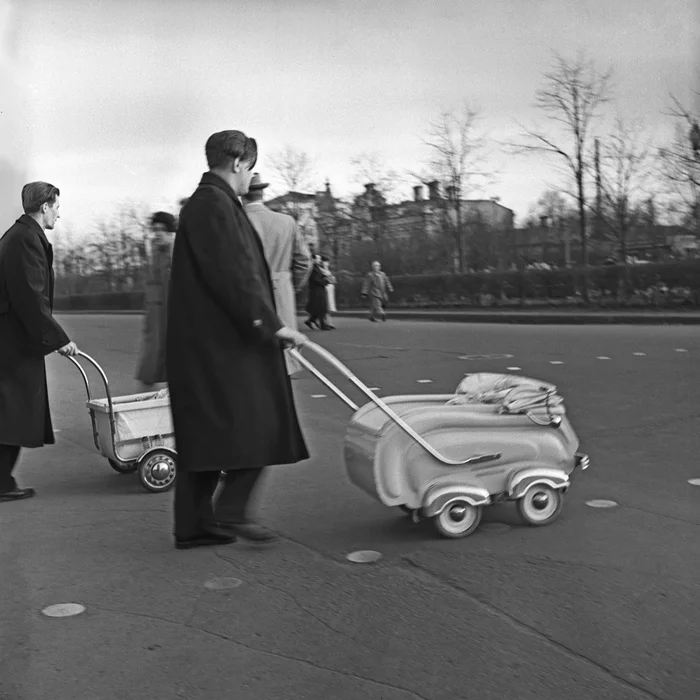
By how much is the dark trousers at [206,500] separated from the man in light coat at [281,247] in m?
2.68

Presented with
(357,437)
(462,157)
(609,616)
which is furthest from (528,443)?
(462,157)

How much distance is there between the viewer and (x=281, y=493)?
18.2ft

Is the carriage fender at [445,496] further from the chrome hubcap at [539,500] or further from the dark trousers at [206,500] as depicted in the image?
the dark trousers at [206,500]

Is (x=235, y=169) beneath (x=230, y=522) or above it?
above

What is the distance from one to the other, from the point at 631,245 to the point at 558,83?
5.69m

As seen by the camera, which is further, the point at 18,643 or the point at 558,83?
the point at 558,83

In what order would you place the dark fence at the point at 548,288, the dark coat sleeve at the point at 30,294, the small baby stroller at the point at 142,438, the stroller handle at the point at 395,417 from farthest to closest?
the dark fence at the point at 548,288
the small baby stroller at the point at 142,438
the dark coat sleeve at the point at 30,294
the stroller handle at the point at 395,417

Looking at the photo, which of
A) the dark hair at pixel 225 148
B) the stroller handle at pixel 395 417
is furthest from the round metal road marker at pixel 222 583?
the dark hair at pixel 225 148

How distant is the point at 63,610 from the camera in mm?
3594

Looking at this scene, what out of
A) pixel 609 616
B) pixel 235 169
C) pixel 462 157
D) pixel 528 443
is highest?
pixel 462 157

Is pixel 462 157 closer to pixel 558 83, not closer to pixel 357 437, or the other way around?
pixel 558 83

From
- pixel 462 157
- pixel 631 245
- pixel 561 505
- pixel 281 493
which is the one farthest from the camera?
pixel 462 157

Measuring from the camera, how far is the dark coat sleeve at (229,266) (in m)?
4.07

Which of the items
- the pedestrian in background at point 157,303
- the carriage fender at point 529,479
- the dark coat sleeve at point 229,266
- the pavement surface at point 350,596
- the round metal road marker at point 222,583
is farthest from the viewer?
the pedestrian in background at point 157,303
